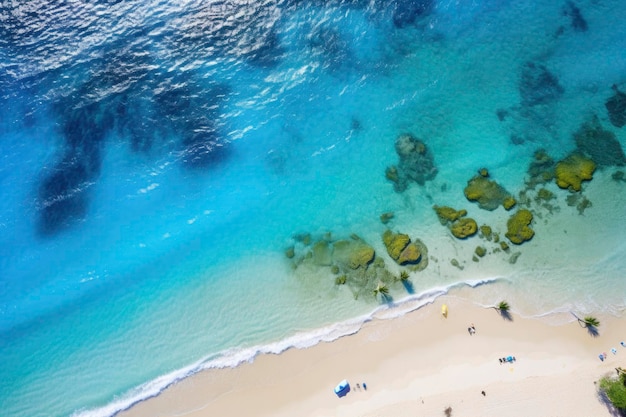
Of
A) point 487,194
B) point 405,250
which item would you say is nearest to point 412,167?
point 487,194

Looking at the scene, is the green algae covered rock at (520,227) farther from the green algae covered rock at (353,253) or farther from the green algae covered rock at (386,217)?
the green algae covered rock at (353,253)

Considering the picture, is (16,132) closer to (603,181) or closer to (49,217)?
(49,217)

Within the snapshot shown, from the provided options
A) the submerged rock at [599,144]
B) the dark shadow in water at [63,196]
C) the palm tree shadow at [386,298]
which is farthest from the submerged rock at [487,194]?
the dark shadow in water at [63,196]

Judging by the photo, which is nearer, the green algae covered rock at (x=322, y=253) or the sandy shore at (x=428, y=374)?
the sandy shore at (x=428, y=374)

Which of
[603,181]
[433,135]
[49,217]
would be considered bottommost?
[603,181]

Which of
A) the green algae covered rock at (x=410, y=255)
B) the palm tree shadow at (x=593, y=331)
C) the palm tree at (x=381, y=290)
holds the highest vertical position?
the green algae covered rock at (x=410, y=255)

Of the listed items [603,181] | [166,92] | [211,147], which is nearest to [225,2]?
[166,92]
